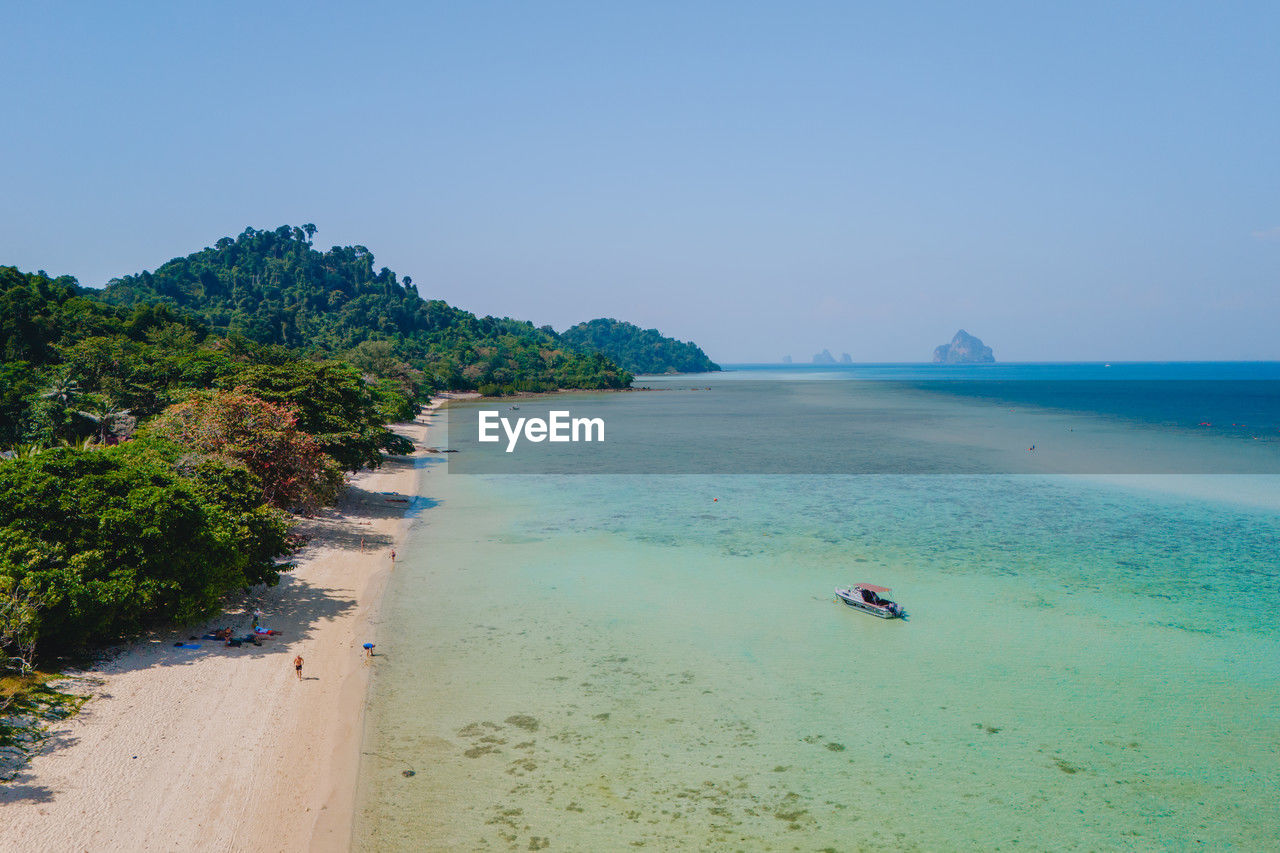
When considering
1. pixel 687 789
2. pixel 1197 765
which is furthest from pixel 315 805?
pixel 1197 765

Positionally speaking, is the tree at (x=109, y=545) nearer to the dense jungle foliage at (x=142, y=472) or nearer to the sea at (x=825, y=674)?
the dense jungle foliage at (x=142, y=472)

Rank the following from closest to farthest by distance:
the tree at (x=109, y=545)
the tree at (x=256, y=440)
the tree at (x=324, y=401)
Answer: the tree at (x=109, y=545) < the tree at (x=256, y=440) < the tree at (x=324, y=401)

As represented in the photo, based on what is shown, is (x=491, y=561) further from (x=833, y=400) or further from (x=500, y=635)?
(x=833, y=400)

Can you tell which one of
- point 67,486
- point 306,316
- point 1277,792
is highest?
point 306,316

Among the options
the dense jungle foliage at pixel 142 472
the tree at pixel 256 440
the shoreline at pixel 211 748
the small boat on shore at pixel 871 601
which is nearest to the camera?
the shoreline at pixel 211 748

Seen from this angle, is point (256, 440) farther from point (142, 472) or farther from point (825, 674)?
point (825, 674)

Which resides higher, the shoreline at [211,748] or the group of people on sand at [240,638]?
the group of people on sand at [240,638]

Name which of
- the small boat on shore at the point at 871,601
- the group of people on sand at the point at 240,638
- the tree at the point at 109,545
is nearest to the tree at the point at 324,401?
the tree at the point at 109,545
